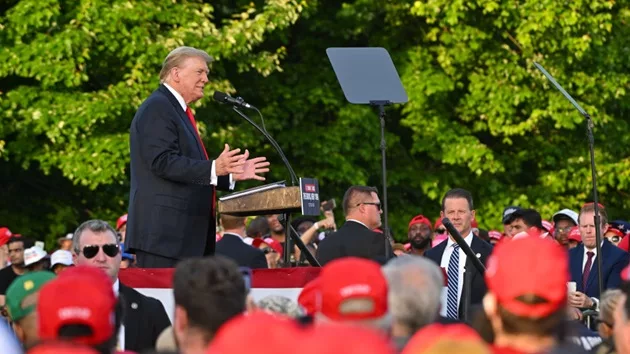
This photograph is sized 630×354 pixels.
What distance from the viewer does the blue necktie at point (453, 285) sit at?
10.3 m

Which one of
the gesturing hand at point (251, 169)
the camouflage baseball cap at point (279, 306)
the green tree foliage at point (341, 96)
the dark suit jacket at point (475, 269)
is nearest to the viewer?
the camouflage baseball cap at point (279, 306)

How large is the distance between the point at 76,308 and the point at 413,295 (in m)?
1.41

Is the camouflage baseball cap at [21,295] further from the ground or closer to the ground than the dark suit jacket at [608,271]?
further from the ground

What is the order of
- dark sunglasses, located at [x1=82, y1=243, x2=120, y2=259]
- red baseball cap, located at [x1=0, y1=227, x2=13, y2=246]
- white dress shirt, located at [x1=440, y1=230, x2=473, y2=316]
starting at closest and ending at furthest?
dark sunglasses, located at [x1=82, y1=243, x2=120, y2=259] < white dress shirt, located at [x1=440, y1=230, x2=473, y2=316] < red baseball cap, located at [x1=0, y1=227, x2=13, y2=246]

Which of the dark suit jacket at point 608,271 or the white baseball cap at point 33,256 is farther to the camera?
the white baseball cap at point 33,256

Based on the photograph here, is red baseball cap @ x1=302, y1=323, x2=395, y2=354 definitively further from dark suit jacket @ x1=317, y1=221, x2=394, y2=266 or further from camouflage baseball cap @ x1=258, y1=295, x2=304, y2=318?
dark suit jacket @ x1=317, y1=221, x2=394, y2=266

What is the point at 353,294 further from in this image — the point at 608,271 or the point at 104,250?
the point at 608,271

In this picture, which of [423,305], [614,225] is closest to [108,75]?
[614,225]

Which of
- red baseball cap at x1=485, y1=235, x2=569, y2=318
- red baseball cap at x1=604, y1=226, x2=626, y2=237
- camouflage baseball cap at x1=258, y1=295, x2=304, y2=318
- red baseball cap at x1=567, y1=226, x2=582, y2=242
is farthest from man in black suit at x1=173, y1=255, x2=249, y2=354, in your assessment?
red baseball cap at x1=604, y1=226, x2=626, y2=237

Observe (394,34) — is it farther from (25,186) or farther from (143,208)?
(143,208)

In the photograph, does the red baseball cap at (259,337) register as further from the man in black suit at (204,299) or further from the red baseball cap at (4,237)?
the red baseball cap at (4,237)

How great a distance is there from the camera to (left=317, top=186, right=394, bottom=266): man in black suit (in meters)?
11.8

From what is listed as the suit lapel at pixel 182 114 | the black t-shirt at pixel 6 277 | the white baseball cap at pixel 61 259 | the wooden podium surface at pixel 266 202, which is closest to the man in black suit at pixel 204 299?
the wooden podium surface at pixel 266 202

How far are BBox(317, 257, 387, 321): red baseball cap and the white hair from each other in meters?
0.53
